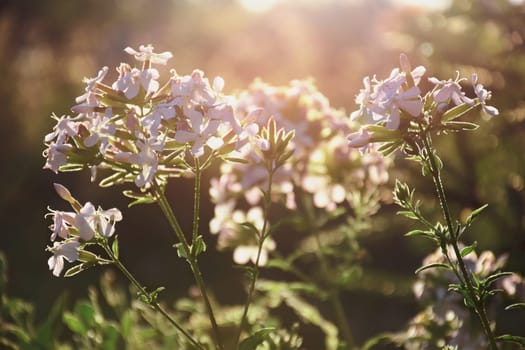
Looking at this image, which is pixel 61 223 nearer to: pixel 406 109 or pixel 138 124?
pixel 138 124

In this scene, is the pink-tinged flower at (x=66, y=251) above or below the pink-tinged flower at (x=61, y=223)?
below

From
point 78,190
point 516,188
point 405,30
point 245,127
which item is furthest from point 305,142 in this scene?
point 78,190

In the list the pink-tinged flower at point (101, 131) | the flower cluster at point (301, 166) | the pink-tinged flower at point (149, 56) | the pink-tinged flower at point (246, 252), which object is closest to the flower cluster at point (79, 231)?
the pink-tinged flower at point (101, 131)

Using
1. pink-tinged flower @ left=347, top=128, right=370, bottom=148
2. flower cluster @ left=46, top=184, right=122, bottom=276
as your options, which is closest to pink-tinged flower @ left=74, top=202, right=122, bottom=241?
flower cluster @ left=46, top=184, right=122, bottom=276

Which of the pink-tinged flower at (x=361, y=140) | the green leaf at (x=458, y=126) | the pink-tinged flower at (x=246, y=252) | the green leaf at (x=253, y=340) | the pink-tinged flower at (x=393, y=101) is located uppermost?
the pink-tinged flower at (x=393, y=101)

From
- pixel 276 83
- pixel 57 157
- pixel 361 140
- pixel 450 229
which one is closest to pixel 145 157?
Answer: pixel 57 157

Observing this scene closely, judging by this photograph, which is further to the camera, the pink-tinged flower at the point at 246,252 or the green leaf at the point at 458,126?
the pink-tinged flower at the point at 246,252

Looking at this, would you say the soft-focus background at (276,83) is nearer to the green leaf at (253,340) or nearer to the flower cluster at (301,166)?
the flower cluster at (301,166)
